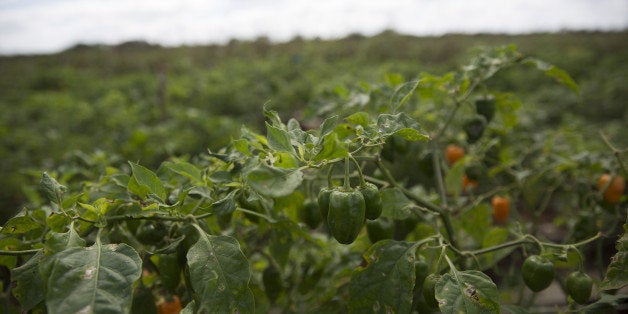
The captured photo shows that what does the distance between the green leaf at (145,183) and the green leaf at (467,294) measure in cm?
56

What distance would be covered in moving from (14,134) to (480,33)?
60.0 ft

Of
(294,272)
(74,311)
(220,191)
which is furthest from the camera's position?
(294,272)

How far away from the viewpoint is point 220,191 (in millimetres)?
962

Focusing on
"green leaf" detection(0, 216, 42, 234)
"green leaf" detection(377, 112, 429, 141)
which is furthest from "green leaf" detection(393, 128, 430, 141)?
"green leaf" detection(0, 216, 42, 234)

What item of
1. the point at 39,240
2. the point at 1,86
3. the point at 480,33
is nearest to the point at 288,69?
the point at 1,86

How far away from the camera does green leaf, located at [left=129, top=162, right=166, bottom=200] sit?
85 cm

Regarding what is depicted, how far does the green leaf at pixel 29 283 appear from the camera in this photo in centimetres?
78

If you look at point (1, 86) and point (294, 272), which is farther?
point (1, 86)

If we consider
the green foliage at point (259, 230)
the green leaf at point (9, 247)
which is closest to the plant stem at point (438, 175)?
the green foliage at point (259, 230)

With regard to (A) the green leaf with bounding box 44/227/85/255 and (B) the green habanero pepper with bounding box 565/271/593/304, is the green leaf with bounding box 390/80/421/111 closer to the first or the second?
(B) the green habanero pepper with bounding box 565/271/593/304

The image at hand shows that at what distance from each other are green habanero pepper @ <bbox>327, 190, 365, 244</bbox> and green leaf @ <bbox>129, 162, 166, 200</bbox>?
0.33 meters

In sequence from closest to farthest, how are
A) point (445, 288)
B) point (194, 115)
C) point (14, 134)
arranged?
point (445, 288) → point (14, 134) → point (194, 115)

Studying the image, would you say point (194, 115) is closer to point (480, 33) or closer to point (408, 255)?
point (408, 255)

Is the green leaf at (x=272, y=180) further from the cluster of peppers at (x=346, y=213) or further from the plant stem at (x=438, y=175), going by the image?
the plant stem at (x=438, y=175)
